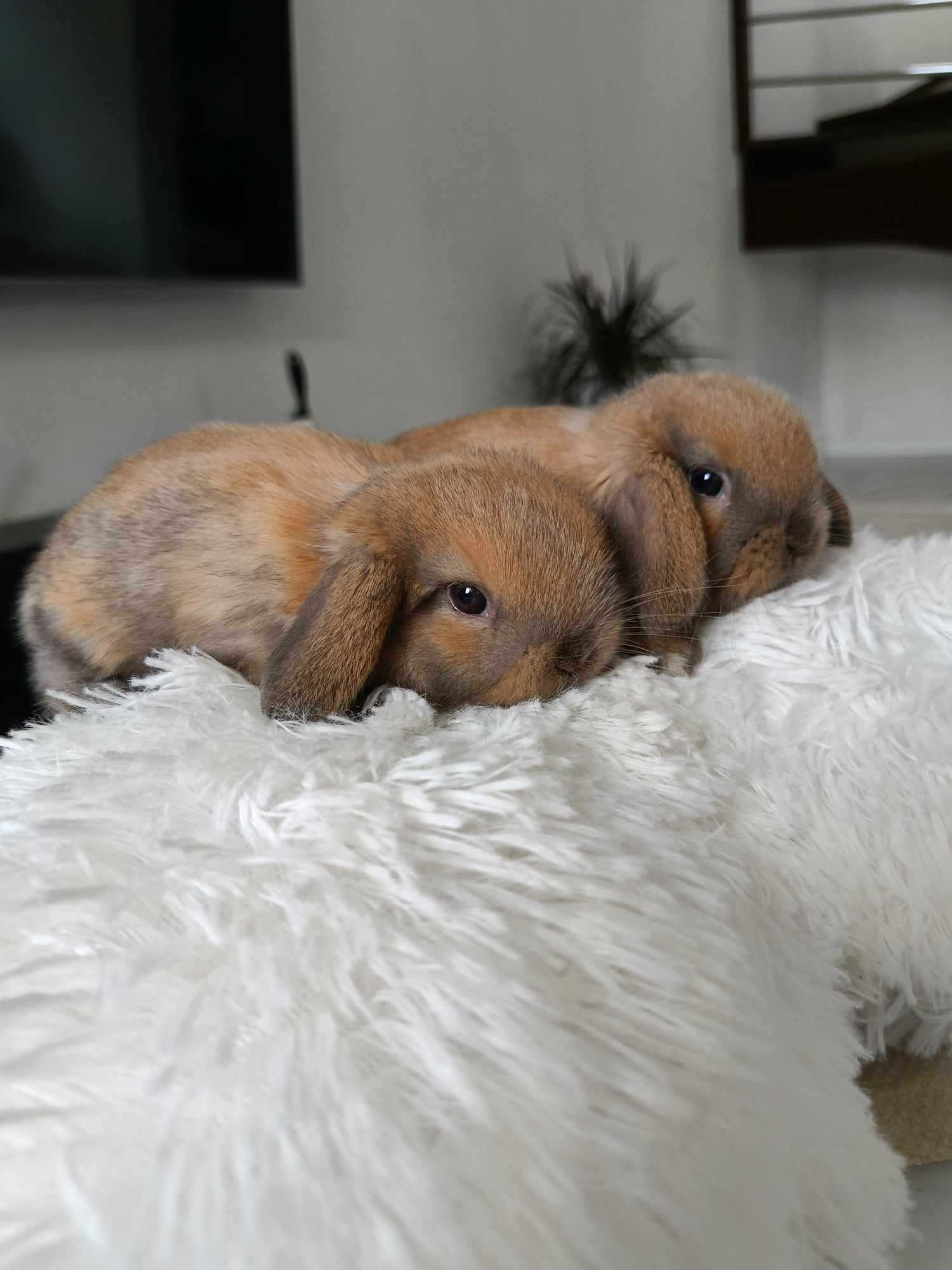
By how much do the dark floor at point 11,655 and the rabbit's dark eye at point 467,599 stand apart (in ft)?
3.49

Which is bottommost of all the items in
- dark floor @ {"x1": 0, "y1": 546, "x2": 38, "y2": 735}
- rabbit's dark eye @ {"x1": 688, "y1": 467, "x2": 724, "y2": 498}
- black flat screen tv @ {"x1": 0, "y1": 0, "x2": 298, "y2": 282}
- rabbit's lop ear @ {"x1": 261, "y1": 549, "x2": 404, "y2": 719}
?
dark floor @ {"x1": 0, "y1": 546, "x2": 38, "y2": 735}

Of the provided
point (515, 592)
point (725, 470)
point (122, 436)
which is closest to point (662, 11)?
point (122, 436)

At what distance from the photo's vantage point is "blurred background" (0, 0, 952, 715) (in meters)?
2.42

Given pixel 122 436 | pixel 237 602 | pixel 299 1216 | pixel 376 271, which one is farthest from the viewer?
pixel 376 271

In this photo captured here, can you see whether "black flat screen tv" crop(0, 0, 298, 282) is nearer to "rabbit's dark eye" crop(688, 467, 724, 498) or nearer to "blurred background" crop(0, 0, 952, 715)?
"blurred background" crop(0, 0, 952, 715)

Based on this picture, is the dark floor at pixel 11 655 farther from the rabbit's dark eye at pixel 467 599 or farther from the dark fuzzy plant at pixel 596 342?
the dark fuzzy plant at pixel 596 342

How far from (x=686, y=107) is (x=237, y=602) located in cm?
496

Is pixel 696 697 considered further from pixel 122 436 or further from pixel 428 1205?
pixel 122 436

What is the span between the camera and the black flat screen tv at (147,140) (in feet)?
7.41

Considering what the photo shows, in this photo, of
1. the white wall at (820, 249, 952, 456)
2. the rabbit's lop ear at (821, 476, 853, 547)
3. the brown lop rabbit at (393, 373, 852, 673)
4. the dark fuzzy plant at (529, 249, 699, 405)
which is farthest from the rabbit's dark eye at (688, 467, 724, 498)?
the white wall at (820, 249, 952, 456)

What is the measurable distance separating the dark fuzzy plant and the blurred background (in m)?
0.08

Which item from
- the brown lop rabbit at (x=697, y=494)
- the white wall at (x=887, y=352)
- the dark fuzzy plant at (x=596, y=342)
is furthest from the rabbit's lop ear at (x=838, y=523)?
the white wall at (x=887, y=352)

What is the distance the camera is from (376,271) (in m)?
3.60

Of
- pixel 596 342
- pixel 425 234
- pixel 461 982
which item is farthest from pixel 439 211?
pixel 461 982
